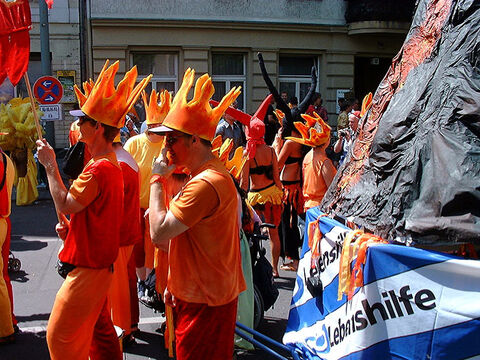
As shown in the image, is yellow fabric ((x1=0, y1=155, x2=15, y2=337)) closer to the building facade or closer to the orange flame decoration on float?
the orange flame decoration on float

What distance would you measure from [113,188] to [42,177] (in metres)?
10.8

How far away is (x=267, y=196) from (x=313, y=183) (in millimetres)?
750

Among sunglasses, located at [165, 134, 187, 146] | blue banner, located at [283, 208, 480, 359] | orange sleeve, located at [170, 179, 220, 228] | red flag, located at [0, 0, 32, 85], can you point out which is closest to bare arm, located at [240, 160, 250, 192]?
blue banner, located at [283, 208, 480, 359]

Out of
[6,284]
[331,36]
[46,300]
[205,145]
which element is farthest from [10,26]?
[331,36]

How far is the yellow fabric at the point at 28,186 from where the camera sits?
451 inches

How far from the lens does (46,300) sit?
5.84 m

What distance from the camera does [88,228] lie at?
333 cm

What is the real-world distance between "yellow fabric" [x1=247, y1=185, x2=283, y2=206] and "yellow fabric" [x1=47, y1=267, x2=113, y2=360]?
3299 mm

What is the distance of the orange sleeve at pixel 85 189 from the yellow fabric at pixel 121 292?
3.36 feet

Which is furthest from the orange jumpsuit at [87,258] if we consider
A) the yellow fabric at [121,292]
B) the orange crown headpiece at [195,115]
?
the yellow fabric at [121,292]

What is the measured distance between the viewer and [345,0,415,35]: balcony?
1856cm

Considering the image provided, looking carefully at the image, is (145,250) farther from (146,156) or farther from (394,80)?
(394,80)

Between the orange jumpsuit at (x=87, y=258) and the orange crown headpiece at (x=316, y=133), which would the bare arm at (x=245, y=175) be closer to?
the orange crown headpiece at (x=316, y=133)

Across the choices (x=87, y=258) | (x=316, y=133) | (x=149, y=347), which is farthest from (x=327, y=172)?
(x=87, y=258)
